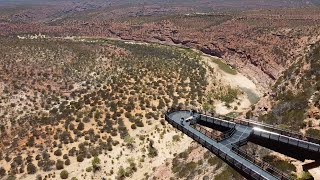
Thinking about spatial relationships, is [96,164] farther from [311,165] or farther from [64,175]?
[311,165]

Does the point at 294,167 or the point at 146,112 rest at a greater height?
the point at 294,167

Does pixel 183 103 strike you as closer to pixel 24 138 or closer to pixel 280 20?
pixel 24 138

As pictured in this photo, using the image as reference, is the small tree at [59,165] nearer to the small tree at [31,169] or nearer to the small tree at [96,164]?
the small tree at [31,169]


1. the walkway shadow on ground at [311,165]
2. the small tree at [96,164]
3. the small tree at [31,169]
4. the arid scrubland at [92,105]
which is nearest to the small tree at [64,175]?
the arid scrubland at [92,105]

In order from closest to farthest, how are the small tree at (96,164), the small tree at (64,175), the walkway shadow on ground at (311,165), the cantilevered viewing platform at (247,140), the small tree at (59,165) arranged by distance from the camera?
the cantilevered viewing platform at (247,140) < the walkway shadow on ground at (311,165) < the small tree at (64,175) < the small tree at (96,164) < the small tree at (59,165)

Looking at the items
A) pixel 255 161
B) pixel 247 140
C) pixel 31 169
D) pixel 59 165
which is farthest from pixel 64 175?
pixel 255 161

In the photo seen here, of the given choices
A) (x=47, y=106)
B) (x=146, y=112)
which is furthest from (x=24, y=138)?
(x=146, y=112)

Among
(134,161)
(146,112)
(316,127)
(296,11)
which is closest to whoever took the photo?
(316,127)

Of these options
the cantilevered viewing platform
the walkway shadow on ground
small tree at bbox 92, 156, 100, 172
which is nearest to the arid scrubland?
small tree at bbox 92, 156, 100, 172
